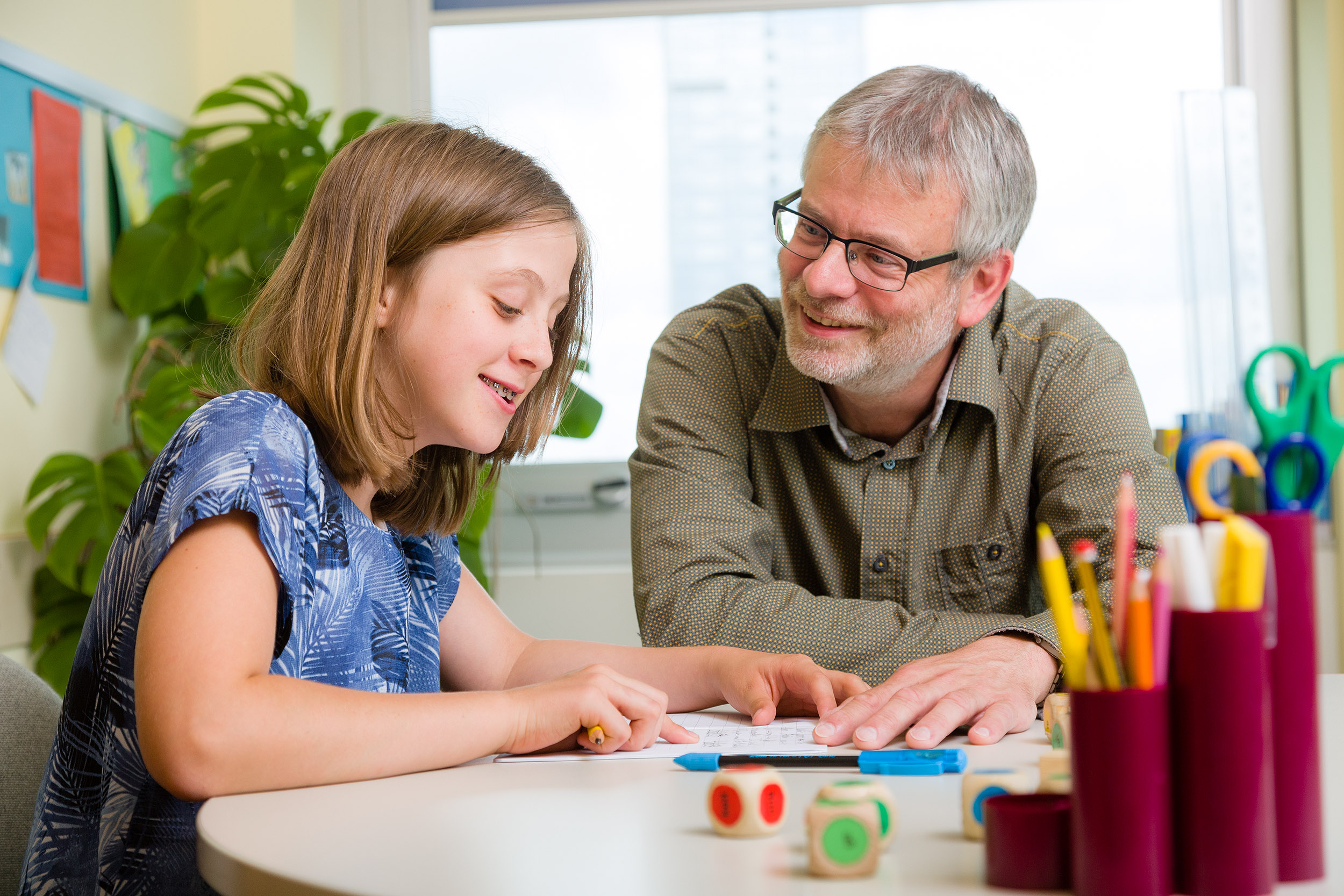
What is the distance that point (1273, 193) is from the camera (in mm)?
2742

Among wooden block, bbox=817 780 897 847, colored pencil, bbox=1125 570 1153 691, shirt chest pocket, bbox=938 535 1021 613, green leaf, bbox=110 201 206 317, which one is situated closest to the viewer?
colored pencil, bbox=1125 570 1153 691

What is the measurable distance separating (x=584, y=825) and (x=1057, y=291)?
2412mm

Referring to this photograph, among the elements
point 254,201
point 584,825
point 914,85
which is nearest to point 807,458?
point 914,85

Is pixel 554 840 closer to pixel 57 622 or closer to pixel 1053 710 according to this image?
pixel 1053 710

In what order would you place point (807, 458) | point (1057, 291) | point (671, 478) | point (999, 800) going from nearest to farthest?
point (999, 800) < point (671, 478) < point (807, 458) < point (1057, 291)

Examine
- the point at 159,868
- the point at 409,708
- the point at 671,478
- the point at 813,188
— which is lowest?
the point at 159,868

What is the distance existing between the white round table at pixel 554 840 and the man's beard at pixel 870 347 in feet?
2.22

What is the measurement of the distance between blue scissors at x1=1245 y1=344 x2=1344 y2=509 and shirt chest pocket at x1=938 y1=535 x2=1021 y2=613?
0.88m

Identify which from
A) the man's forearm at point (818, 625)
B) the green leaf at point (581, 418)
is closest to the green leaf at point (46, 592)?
the green leaf at point (581, 418)

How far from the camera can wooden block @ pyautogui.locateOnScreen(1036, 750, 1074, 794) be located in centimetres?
Result: 53

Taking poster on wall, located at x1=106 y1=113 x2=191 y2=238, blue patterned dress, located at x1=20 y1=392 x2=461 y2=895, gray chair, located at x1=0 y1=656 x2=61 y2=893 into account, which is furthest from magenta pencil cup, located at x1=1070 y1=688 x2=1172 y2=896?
poster on wall, located at x1=106 y1=113 x2=191 y2=238

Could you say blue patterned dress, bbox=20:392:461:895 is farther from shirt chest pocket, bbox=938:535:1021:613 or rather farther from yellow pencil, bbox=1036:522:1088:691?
shirt chest pocket, bbox=938:535:1021:613

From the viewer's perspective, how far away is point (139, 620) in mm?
870

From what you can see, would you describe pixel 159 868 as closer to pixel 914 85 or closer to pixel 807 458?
pixel 807 458
